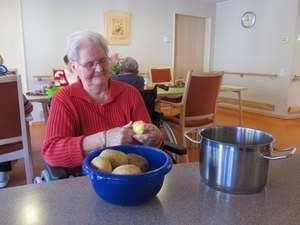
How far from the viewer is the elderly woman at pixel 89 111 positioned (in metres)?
1.05

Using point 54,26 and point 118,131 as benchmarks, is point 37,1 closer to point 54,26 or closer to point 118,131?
point 54,26

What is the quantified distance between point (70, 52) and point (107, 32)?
3.69 meters

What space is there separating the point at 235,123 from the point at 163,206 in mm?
4093

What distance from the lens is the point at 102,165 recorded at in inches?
24.4

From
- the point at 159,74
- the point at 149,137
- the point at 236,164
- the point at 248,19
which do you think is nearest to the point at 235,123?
the point at 159,74

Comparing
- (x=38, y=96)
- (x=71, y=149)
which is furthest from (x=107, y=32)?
(x=71, y=149)

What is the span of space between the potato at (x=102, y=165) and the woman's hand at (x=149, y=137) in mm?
423

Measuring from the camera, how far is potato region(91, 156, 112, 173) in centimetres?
61

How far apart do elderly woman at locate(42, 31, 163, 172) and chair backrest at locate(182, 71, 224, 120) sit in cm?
127

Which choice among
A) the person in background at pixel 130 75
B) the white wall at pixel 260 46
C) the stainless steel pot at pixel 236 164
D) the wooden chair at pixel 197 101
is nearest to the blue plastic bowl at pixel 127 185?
the stainless steel pot at pixel 236 164

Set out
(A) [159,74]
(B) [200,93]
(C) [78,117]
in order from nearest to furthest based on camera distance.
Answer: (C) [78,117]
(B) [200,93]
(A) [159,74]

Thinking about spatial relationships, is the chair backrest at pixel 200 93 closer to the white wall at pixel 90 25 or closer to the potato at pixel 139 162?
the potato at pixel 139 162

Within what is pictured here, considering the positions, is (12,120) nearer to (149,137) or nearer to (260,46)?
(149,137)

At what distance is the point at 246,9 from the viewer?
17.6 feet
